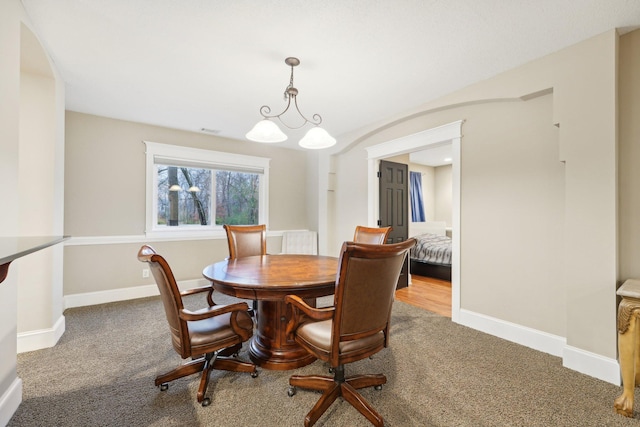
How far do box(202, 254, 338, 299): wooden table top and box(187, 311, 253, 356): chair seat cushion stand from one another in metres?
0.18

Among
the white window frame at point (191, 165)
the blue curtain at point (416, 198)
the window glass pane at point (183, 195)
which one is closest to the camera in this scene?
the white window frame at point (191, 165)

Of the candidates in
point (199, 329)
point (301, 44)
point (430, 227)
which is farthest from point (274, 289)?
point (430, 227)

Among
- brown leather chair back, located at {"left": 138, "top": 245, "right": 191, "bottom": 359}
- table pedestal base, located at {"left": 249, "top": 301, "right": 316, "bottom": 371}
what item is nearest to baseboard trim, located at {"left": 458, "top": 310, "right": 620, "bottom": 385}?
table pedestal base, located at {"left": 249, "top": 301, "right": 316, "bottom": 371}

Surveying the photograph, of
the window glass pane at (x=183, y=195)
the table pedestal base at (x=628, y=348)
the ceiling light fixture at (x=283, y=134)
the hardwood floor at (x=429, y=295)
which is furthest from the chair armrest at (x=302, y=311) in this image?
the window glass pane at (x=183, y=195)

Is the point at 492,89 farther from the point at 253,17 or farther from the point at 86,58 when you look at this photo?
the point at 86,58

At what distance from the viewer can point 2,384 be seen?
5.13ft

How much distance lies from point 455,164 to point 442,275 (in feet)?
8.61

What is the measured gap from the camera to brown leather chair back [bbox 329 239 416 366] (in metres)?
1.38

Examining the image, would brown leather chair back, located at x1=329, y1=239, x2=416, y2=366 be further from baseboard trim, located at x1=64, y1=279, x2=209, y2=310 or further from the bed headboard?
the bed headboard

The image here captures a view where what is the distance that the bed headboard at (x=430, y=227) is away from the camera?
6.62m

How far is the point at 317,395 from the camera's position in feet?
5.83

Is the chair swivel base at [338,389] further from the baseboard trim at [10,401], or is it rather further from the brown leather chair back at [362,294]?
the baseboard trim at [10,401]

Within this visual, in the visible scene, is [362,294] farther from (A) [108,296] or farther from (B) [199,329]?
(A) [108,296]

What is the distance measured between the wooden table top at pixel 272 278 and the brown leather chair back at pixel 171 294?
12.1 inches
